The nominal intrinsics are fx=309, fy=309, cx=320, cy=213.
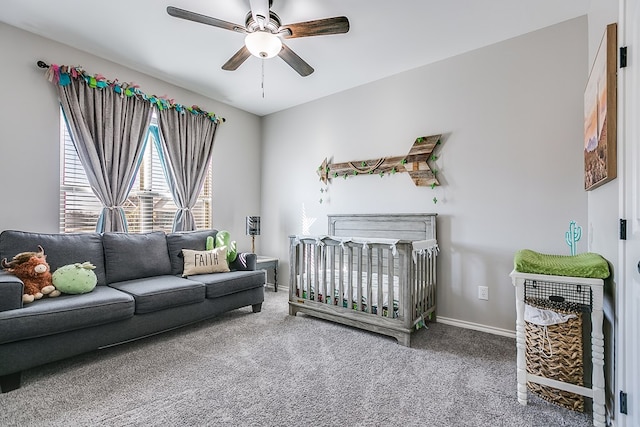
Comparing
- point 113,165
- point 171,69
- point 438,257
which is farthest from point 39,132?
point 438,257

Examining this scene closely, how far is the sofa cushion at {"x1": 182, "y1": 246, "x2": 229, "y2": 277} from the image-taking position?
3068 millimetres

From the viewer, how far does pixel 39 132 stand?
2.70 meters

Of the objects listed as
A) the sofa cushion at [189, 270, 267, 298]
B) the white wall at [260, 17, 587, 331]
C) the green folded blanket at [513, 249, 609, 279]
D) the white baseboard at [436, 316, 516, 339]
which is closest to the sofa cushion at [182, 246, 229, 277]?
the sofa cushion at [189, 270, 267, 298]

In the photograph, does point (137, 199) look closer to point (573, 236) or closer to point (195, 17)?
point (195, 17)

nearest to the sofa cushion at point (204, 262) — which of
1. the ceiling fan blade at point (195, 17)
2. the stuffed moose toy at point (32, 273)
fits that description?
the stuffed moose toy at point (32, 273)

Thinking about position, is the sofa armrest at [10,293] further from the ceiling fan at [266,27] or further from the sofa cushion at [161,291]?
the ceiling fan at [266,27]

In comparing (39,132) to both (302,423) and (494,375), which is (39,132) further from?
(494,375)

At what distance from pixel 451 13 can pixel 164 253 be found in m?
3.31

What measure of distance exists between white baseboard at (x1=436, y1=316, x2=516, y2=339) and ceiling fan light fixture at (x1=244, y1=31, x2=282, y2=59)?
2784 millimetres

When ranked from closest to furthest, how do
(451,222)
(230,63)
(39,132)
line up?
(230,63) → (39,132) → (451,222)

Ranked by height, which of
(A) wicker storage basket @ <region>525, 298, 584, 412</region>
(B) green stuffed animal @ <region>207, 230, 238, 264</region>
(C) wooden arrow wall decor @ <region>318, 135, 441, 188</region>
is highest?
(C) wooden arrow wall decor @ <region>318, 135, 441, 188</region>

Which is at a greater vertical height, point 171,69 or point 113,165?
point 171,69

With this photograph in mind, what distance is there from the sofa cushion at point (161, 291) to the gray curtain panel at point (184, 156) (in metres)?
1.06

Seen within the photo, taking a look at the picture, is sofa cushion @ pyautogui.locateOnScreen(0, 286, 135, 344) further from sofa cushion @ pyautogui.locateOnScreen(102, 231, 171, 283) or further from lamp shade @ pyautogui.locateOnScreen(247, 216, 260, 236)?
lamp shade @ pyautogui.locateOnScreen(247, 216, 260, 236)
